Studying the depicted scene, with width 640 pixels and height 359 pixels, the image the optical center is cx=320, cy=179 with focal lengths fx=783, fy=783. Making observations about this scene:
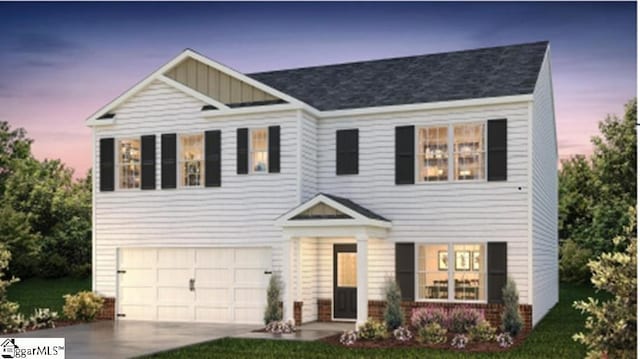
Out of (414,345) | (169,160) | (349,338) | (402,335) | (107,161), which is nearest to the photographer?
(414,345)

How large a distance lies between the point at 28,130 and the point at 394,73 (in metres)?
31.2

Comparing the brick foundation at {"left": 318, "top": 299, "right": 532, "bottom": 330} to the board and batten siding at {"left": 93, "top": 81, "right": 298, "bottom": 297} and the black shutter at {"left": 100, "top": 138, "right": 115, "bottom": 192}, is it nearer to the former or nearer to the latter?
the board and batten siding at {"left": 93, "top": 81, "right": 298, "bottom": 297}

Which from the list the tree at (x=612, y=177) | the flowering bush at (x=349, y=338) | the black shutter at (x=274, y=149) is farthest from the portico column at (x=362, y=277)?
the tree at (x=612, y=177)

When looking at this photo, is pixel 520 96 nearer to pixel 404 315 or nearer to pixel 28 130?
pixel 404 315

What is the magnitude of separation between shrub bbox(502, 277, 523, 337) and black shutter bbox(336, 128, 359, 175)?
5149mm

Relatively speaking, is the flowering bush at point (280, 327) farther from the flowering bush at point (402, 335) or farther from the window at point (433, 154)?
the window at point (433, 154)

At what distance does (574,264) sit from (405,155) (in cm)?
1994

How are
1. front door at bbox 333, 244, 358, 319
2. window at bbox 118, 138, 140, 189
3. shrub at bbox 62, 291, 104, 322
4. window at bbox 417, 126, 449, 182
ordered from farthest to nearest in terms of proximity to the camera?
window at bbox 118, 138, 140, 189 < shrub at bbox 62, 291, 104, 322 < front door at bbox 333, 244, 358, 319 < window at bbox 417, 126, 449, 182

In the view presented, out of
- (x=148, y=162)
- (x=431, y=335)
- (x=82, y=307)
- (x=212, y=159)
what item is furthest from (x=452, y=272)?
(x=82, y=307)

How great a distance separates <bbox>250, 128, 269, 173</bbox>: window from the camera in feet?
68.5

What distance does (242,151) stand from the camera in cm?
2105

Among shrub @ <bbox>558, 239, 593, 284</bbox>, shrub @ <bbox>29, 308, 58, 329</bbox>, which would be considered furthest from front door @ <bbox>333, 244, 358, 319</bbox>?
shrub @ <bbox>558, 239, 593, 284</bbox>

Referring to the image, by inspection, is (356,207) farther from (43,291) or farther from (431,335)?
(43,291)

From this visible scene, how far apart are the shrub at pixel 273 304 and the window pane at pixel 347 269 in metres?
1.88
